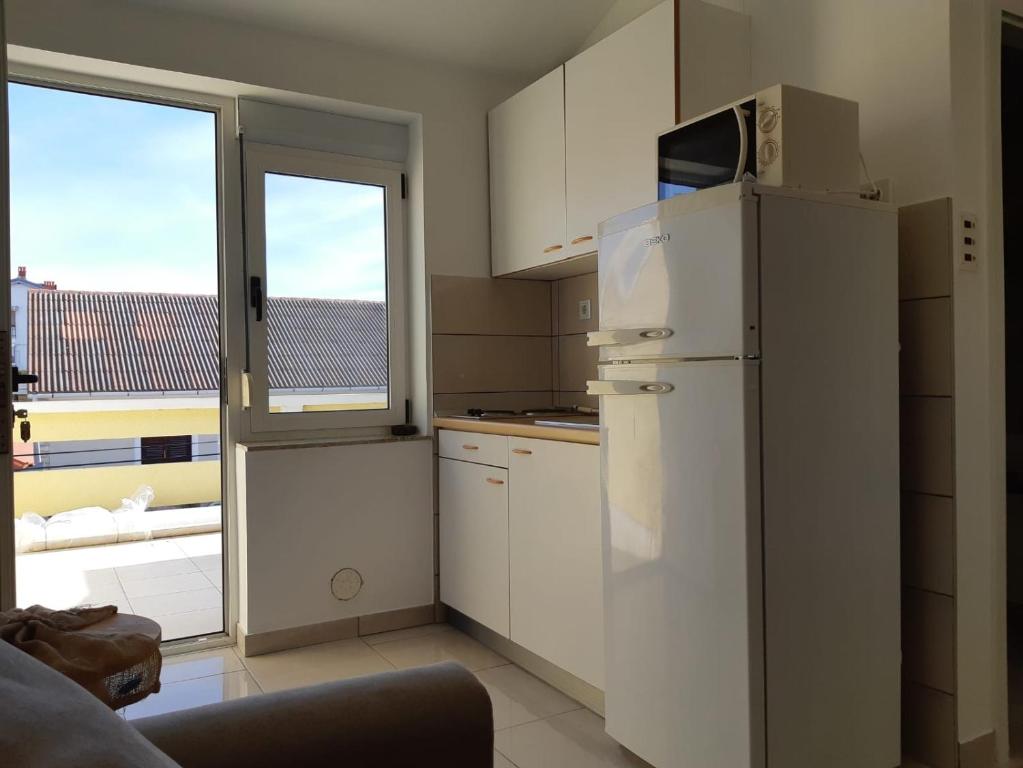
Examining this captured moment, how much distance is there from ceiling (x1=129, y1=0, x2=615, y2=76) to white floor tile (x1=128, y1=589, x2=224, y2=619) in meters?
2.39

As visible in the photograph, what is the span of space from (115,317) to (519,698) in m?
2.06

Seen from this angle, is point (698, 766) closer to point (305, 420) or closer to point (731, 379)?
point (731, 379)

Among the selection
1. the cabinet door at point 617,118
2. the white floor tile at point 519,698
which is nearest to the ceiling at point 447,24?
the cabinet door at point 617,118

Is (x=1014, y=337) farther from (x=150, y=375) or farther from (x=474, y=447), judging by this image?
(x=150, y=375)

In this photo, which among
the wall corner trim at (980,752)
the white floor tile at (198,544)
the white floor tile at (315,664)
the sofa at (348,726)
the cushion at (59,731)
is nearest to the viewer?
the cushion at (59,731)

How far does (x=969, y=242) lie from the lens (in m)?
1.98

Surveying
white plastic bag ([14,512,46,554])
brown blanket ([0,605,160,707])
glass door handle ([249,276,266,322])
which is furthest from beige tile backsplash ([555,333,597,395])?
white plastic bag ([14,512,46,554])

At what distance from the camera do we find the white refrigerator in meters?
1.70

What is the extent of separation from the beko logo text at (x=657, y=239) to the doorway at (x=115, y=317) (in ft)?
6.01

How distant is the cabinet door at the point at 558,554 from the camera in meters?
2.32

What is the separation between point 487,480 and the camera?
288cm

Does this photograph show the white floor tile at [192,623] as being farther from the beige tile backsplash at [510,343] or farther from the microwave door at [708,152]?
the microwave door at [708,152]

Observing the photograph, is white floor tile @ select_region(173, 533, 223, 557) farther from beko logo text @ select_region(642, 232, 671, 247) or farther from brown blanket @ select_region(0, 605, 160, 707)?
beko logo text @ select_region(642, 232, 671, 247)

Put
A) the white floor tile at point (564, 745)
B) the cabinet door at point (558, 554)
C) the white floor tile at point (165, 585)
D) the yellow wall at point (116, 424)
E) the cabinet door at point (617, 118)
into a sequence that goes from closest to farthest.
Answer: the white floor tile at point (564, 745) < the cabinet door at point (558, 554) < the cabinet door at point (617, 118) < the yellow wall at point (116, 424) < the white floor tile at point (165, 585)
